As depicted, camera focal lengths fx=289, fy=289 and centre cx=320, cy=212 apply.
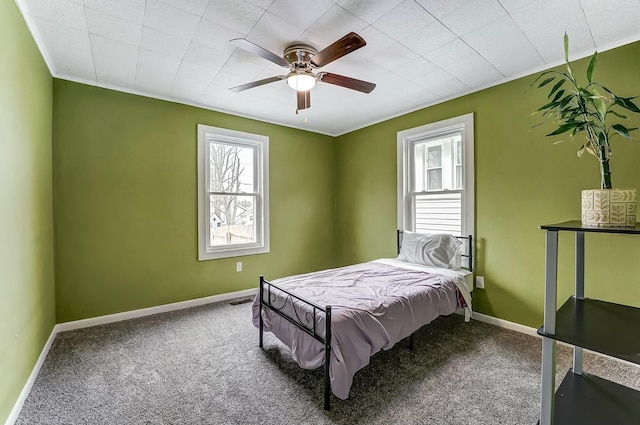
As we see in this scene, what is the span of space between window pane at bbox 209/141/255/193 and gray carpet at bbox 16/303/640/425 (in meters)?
1.91

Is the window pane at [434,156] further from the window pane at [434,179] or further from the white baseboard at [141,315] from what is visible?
the white baseboard at [141,315]

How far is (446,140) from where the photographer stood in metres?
3.54

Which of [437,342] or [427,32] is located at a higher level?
[427,32]

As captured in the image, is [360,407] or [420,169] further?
[420,169]

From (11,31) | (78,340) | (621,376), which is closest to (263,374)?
(78,340)

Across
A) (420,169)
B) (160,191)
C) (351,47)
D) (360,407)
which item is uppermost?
(351,47)

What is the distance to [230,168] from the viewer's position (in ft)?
13.2

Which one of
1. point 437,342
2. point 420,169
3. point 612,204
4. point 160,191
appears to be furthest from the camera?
point 420,169

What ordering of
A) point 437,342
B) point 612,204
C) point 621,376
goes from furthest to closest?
point 437,342
point 621,376
point 612,204

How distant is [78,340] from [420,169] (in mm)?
4152

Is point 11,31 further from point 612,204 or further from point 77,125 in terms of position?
point 612,204

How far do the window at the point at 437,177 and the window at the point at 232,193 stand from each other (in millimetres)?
1975

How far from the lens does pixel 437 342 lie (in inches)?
105

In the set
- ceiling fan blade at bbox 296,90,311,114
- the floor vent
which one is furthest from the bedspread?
ceiling fan blade at bbox 296,90,311,114
